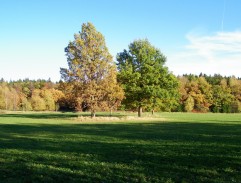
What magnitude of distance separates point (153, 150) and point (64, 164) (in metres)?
5.97

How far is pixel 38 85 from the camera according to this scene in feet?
544

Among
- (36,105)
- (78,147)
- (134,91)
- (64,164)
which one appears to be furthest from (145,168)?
(36,105)

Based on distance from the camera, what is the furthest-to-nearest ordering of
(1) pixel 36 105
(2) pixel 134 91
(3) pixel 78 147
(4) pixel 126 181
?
(1) pixel 36 105, (2) pixel 134 91, (3) pixel 78 147, (4) pixel 126 181

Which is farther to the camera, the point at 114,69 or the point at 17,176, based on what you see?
the point at 114,69

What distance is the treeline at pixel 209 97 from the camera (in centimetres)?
13412

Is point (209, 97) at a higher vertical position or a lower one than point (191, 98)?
higher

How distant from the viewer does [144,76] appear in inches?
2534

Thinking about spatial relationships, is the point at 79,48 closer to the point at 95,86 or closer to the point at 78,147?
the point at 95,86

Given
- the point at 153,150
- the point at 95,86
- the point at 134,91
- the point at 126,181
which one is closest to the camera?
the point at 126,181

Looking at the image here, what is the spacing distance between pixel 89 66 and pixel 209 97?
91470 millimetres

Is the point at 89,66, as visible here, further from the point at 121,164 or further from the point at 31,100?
the point at 31,100

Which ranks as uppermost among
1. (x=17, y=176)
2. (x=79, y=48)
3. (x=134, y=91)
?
(x=79, y=48)

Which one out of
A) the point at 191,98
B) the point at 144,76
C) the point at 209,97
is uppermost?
the point at 144,76

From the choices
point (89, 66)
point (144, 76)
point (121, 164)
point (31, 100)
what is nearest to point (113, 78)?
point (89, 66)
